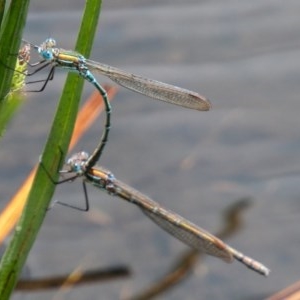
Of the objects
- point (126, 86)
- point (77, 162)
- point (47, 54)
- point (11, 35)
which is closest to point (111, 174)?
point (77, 162)

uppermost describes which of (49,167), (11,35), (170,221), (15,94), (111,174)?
(11,35)

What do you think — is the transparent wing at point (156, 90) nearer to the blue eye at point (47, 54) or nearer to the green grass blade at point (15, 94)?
the blue eye at point (47, 54)

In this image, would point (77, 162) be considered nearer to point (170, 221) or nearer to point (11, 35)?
point (170, 221)

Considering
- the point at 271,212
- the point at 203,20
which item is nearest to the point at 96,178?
the point at 271,212

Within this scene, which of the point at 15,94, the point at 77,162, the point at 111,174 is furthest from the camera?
the point at 111,174

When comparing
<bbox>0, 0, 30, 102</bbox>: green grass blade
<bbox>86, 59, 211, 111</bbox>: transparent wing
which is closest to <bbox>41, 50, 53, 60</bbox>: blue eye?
<bbox>86, 59, 211, 111</bbox>: transparent wing

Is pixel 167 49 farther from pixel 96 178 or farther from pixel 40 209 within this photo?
pixel 40 209
